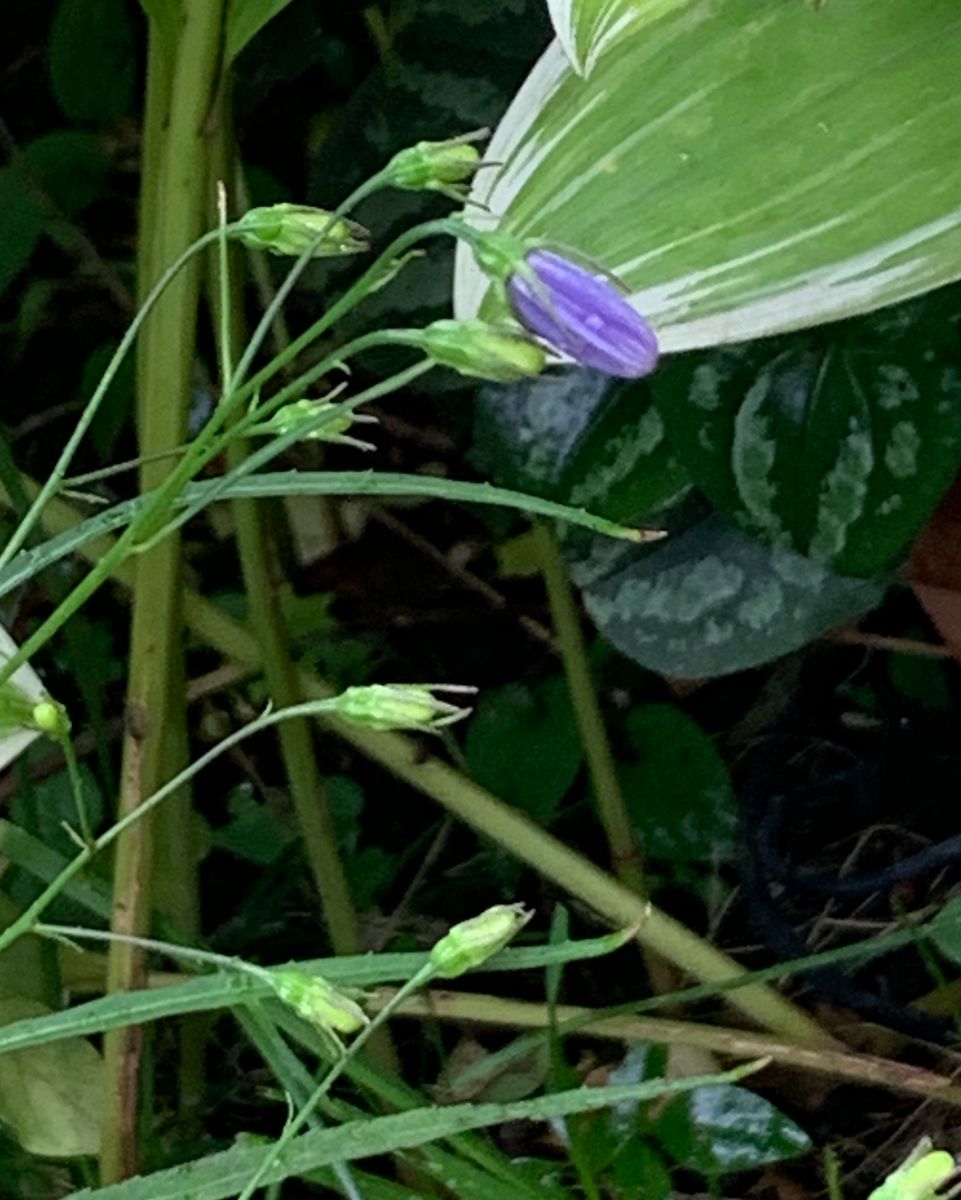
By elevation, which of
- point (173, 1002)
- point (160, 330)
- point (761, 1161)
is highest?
point (160, 330)

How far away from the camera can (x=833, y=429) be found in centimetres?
47

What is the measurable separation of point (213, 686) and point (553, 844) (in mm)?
161

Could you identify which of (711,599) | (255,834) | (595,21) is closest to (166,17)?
(595,21)

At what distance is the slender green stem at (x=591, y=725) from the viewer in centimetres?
55

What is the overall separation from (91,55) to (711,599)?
36 centimetres

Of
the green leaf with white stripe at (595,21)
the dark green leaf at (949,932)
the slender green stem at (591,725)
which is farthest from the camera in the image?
the slender green stem at (591,725)

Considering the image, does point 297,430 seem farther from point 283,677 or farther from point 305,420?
point 283,677

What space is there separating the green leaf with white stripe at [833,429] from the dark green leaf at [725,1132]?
16 centimetres

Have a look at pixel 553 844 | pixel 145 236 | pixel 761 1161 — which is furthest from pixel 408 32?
pixel 761 1161

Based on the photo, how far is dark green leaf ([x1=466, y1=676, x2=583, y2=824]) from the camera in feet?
2.02

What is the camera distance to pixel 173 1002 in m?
0.28

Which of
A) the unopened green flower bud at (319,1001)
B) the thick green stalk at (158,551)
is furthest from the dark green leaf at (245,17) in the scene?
the unopened green flower bud at (319,1001)

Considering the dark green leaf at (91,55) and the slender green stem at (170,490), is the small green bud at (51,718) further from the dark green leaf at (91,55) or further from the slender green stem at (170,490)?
the dark green leaf at (91,55)

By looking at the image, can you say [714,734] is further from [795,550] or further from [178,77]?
[178,77]
